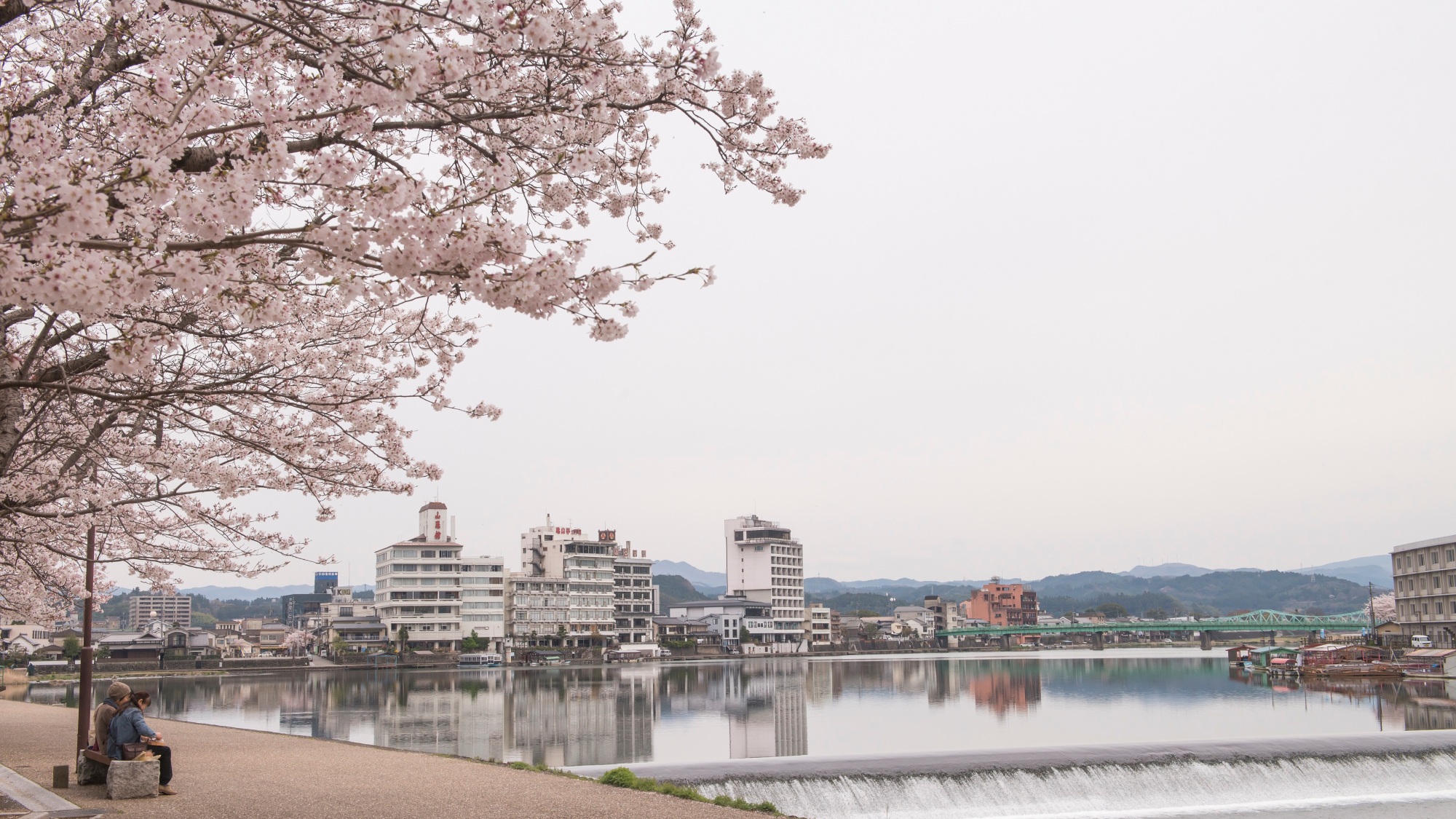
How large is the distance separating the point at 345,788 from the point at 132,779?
238 cm

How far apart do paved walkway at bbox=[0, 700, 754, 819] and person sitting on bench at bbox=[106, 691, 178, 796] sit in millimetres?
283

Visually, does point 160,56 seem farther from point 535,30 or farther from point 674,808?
point 674,808

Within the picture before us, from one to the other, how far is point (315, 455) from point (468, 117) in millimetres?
5906

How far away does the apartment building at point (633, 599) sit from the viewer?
105500 mm

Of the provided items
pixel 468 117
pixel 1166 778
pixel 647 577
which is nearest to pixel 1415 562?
pixel 1166 778

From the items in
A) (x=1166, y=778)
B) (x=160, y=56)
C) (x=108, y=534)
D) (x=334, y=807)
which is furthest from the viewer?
(x=1166, y=778)

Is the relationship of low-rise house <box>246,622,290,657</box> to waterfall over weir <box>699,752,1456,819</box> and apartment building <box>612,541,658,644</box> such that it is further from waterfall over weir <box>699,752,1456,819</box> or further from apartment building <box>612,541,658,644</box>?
waterfall over weir <box>699,752,1456,819</box>

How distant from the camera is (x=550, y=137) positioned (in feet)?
27.6

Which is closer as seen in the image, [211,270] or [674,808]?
[211,270]

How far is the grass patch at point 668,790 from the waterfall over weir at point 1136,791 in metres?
3.88

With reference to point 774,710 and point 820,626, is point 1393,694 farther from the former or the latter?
point 820,626

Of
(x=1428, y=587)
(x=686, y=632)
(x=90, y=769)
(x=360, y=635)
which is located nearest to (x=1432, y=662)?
(x=1428, y=587)

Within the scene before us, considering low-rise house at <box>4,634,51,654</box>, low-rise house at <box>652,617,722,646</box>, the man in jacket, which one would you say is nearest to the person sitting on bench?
the man in jacket

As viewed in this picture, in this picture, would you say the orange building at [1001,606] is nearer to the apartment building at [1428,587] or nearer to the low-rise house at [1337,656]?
the apartment building at [1428,587]
